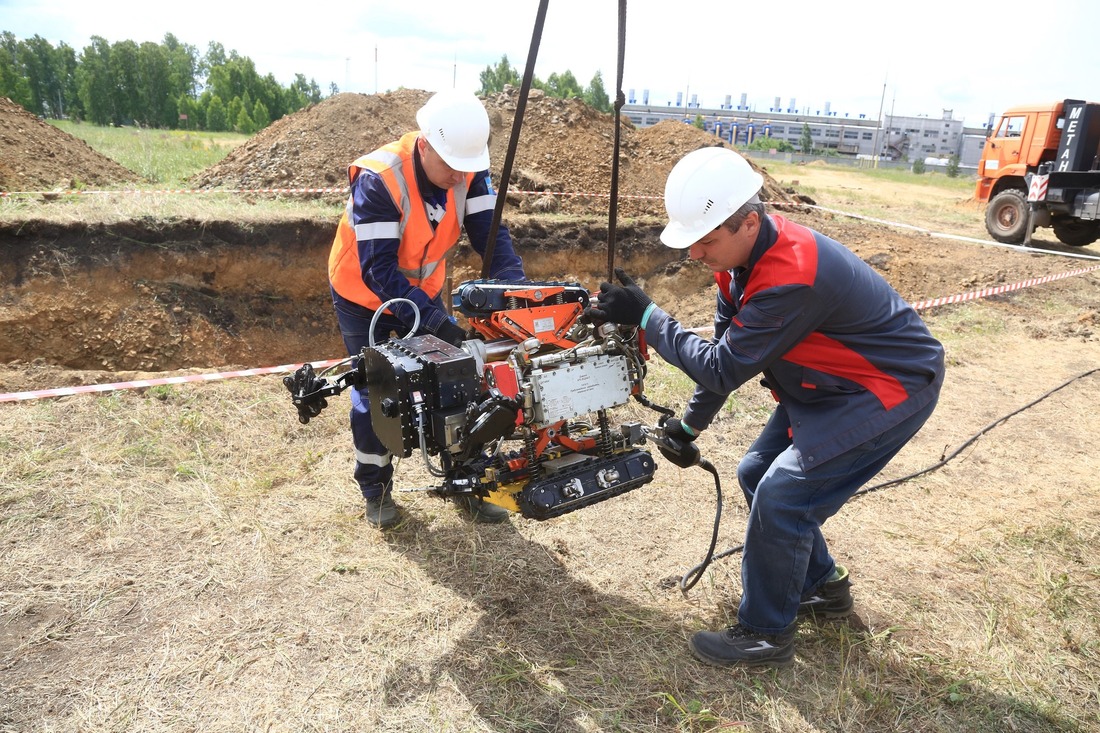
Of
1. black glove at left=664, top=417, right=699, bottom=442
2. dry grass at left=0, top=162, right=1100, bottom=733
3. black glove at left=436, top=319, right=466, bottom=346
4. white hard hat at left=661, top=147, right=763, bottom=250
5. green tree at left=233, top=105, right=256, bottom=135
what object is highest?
green tree at left=233, top=105, right=256, bottom=135

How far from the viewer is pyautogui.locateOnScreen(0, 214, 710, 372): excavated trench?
273 inches

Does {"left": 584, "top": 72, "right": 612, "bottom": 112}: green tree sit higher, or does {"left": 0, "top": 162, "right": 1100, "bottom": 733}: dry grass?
{"left": 584, "top": 72, "right": 612, "bottom": 112}: green tree

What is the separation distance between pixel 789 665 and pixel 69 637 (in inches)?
115

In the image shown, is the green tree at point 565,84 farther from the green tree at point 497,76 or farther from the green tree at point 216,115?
the green tree at point 216,115

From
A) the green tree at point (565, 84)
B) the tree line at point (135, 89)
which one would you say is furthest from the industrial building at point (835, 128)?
the tree line at point (135, 89)

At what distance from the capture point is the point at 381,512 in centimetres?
362

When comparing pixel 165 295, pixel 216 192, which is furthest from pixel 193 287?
pixel 216 192

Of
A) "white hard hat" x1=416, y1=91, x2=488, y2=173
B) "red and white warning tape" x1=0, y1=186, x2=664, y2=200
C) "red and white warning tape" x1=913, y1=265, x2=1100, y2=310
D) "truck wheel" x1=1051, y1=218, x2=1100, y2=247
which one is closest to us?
"white hard hat" x1=416, y1=91, x2=488, y2=173

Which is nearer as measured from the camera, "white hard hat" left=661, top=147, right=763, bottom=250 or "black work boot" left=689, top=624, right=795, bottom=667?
"white hard hat" left=661, top=147, right=763, bottom=250

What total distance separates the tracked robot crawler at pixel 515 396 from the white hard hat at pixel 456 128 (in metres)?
0.69

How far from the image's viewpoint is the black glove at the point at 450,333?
3.05 metres

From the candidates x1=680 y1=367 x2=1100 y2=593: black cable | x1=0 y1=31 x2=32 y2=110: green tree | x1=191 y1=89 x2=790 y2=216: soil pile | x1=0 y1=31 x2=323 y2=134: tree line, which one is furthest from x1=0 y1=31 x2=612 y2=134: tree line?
x1=680 y1=367 x2=1100 y2=593: black cable

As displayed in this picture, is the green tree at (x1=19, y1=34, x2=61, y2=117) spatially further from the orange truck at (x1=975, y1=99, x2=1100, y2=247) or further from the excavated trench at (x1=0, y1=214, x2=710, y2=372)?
the orange truck at (x1=975, y1=99, x2=1100, y2=247)

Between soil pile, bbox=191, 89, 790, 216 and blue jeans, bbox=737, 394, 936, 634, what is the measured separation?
853cm
